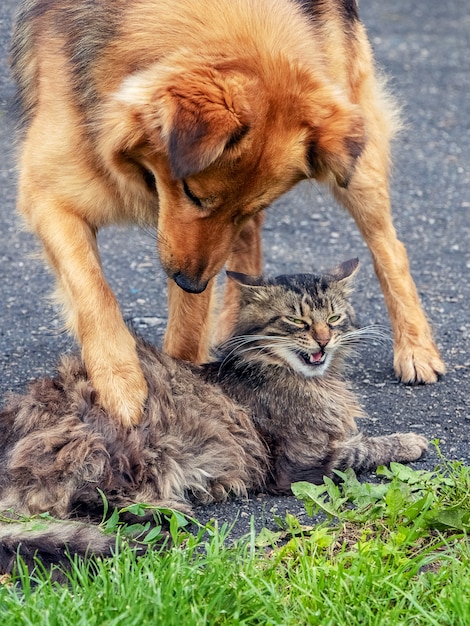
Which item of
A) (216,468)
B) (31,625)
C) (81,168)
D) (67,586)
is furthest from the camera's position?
(81,168)

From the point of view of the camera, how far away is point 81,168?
153 inches

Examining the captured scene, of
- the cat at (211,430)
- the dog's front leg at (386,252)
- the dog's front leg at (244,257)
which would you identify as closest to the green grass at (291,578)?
the cat at (211,430)

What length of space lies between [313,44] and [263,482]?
1.86m

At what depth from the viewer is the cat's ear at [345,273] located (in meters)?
4.25

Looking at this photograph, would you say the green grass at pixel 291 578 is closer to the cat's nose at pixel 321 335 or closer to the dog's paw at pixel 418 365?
the cat's nose at pixel 321 335

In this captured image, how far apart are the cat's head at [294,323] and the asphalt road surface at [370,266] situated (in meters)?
0.48

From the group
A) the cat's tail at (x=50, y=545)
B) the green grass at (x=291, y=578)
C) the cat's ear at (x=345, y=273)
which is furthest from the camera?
the cat's ear at (x=345, y=273)

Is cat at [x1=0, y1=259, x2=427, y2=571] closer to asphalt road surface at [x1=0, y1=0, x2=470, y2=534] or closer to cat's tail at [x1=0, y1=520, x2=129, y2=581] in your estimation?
cat's tail at [x1=0, y1=520, x2=129, y2=581]

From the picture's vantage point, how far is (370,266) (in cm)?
632

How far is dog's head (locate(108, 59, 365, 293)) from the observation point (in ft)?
10.5

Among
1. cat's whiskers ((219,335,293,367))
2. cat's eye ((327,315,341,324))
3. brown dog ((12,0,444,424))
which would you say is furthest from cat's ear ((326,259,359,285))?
brown dog ((12,0,444,424))

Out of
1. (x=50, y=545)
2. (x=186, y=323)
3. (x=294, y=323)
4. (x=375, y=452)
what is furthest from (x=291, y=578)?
(x=186, y=323)

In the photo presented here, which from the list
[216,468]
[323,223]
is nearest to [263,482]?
[216,468]

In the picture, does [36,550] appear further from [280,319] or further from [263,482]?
[280,319]
